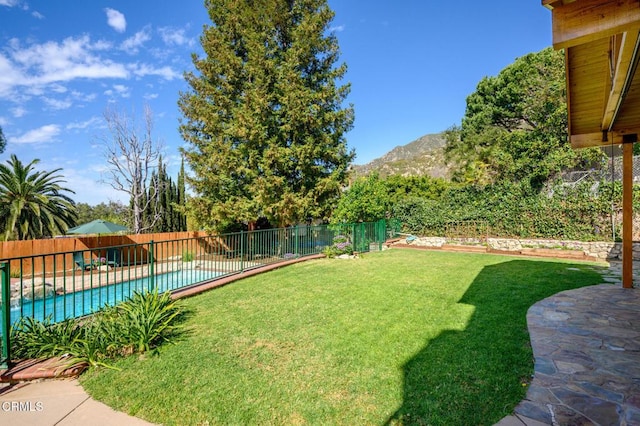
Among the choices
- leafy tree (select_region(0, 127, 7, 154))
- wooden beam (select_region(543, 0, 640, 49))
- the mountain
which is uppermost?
the mountain

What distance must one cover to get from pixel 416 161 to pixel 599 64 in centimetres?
5546

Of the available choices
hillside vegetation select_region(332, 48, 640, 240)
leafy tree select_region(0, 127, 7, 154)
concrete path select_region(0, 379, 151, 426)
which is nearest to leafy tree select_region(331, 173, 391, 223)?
hillside vegetation select_region(332, 48, 640, 240)

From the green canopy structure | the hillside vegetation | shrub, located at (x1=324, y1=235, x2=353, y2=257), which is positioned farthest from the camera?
the green canopy structure

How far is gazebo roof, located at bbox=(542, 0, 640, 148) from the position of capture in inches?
78.6

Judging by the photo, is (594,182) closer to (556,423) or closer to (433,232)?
(433,232)

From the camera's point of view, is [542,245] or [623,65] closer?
[623,65]

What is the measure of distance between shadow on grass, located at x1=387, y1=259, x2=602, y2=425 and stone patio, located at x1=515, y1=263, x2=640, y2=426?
142 mm

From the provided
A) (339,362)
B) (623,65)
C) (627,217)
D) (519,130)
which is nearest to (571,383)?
(339,362)

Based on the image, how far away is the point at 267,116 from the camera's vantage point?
42.7 feet

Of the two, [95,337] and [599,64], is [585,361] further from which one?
[95,337]

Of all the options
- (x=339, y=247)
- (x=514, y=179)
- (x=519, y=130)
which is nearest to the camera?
(x=339, y=247)

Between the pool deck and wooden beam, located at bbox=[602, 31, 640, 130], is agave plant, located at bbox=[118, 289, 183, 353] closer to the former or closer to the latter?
the pool deck

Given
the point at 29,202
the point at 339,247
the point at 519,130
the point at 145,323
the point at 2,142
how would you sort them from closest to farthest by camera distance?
the point at 145,323
the point at 339,247
the point at 29,202
the point at 2,142
the point at 519,130

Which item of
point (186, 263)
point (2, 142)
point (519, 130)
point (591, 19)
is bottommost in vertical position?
point (186, 263)
